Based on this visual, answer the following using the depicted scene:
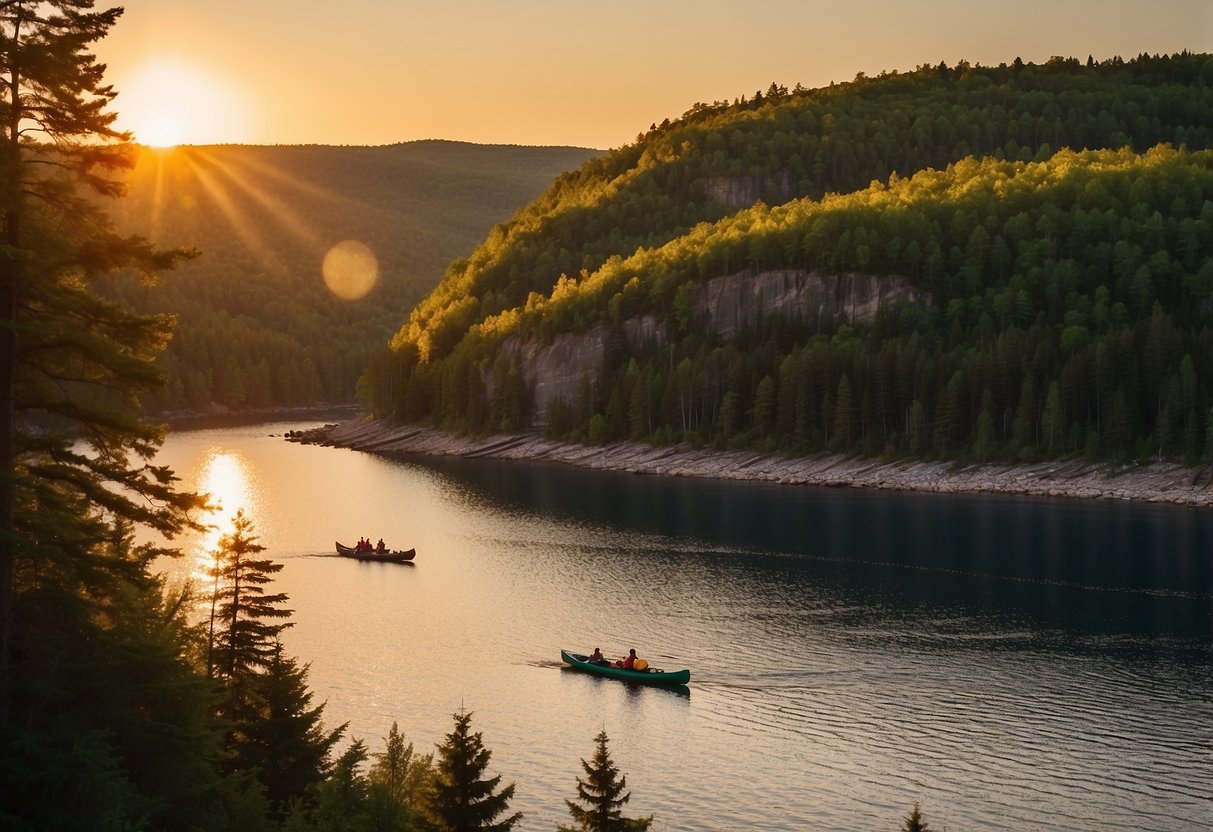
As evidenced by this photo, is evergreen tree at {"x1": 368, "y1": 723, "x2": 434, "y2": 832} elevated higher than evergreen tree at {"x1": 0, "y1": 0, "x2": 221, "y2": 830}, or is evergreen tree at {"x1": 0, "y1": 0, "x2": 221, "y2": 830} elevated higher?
evergreen tree at {"x1": 0, "y1": 0, "x2": 221, "y2": 830}

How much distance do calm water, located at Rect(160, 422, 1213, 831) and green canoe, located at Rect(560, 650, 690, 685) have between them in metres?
0.80

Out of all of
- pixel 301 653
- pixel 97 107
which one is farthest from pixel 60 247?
pixel 301 653

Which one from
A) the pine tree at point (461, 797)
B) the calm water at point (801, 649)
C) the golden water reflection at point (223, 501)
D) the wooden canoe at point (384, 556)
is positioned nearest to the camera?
the pine tree at point (461, 797)

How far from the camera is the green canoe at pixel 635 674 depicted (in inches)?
3327

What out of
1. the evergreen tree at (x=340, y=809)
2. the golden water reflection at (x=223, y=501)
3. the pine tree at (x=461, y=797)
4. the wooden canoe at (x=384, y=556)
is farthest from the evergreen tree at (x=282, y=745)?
the wooden canoe at (x=384, y=556)

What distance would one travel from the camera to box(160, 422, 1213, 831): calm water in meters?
65.2

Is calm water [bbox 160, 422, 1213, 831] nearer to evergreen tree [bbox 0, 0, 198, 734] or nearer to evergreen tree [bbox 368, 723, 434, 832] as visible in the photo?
evergreen tree [bbox 368, 723, 434, 832]

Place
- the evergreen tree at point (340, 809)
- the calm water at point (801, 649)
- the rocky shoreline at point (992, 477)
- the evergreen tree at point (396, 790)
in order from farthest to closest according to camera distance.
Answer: the rocky shoreline at point (992, 477)
the calm water at point (801, 649)
the evergreen tree at point (396, 790)
the evergreen tree at point (340, 809)

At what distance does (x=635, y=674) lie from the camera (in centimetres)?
8544

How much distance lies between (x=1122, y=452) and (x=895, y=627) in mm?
87970

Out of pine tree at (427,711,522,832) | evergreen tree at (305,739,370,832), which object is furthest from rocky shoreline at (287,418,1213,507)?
evergreen tree at (305,739,370,832)

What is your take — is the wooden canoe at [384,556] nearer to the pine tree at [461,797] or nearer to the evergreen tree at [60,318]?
the pine tree at [461,797]

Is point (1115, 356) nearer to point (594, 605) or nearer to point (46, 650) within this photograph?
point (594, 605)

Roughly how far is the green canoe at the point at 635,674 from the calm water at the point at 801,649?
2.62 feet
